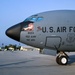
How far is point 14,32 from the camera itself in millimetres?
15195

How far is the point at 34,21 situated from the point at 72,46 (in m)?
3.13

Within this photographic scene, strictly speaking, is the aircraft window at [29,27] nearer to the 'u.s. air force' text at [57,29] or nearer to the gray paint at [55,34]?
the gray paint at [55,34]

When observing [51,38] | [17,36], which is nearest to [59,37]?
[51,38]

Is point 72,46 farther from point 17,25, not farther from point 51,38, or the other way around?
point 17,25

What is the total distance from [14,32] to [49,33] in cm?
238

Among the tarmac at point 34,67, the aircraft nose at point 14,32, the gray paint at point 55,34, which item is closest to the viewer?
the tarmac at point 34,67

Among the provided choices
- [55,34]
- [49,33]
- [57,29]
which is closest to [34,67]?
[49,33]

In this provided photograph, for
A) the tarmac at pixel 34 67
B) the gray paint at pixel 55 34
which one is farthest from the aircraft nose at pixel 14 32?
the tarmac at pixel 34 67

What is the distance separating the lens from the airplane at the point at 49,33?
15062mm

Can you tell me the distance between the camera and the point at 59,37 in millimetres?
15055

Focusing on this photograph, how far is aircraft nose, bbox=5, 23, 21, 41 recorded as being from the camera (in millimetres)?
15164

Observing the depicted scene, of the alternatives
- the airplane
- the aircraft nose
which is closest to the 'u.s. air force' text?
the airplane

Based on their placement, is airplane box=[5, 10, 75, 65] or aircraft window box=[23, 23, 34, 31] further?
aircraft window box=[23, 23, 34, 31]

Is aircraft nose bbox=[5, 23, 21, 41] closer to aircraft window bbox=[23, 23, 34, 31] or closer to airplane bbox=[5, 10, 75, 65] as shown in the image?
airplane bbox=[5, 10, 75, 65]
